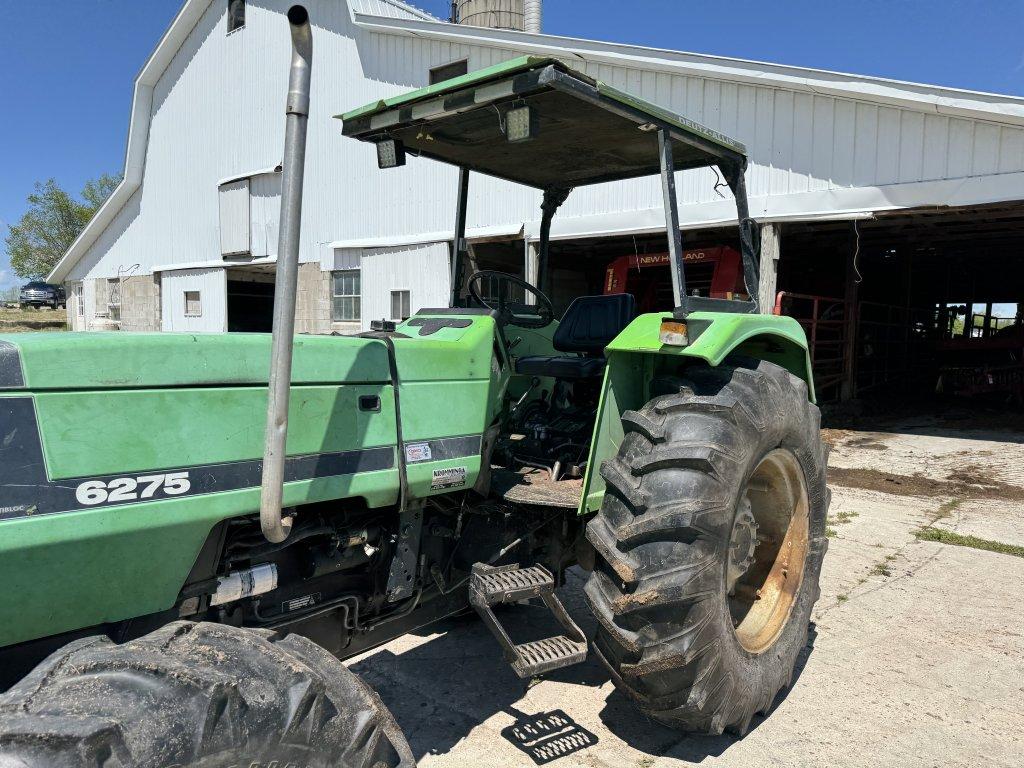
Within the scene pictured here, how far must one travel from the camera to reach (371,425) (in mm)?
2301

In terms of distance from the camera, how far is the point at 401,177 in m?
12.8

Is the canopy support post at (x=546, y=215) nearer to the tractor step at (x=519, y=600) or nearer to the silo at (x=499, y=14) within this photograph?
the tractor step at (x=519, y=600)

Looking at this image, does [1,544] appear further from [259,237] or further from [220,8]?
[220,8]

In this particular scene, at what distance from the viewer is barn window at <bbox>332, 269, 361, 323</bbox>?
13742mm

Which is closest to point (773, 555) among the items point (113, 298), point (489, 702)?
point (489, 702)

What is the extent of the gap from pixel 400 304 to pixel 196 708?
11587mm

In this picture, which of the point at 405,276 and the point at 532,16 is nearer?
the point at 405,276

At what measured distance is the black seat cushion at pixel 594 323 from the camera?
3.50 m

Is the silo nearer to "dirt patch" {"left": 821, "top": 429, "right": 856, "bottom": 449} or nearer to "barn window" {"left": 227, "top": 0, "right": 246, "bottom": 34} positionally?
"barn window" {"left": 227, "top": 0, "right": 246, "bottom": 34}

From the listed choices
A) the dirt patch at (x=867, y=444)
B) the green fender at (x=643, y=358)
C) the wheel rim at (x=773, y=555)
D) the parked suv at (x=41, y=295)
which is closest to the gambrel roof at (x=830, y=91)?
the dirt patch at (x=867, y=444)

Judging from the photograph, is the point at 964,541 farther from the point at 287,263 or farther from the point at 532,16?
the point at 532,16

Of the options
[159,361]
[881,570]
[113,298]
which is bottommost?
[881,570]

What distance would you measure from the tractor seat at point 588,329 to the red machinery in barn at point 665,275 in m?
5.83

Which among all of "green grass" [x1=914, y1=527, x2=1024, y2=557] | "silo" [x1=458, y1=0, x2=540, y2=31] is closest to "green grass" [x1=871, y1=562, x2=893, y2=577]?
"green grass" [x1=914, y1=527, x2=1024, y2=557]
